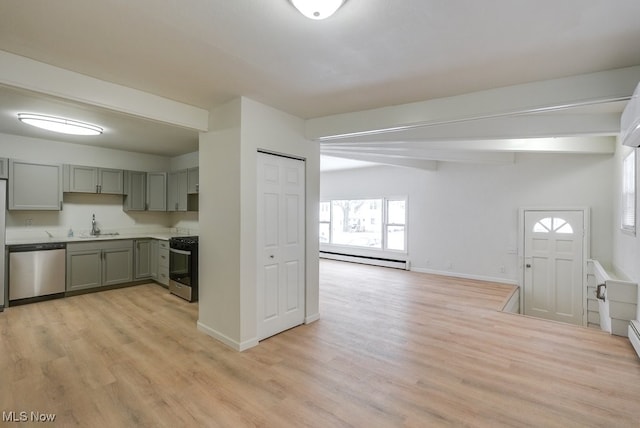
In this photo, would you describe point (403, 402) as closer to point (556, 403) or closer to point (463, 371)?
point (463, 371)

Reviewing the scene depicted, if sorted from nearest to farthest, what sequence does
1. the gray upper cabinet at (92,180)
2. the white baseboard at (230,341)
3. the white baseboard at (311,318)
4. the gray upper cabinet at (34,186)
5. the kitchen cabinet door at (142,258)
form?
the white baseboard at (230,341) < the white baseboard at (311,318) < the gray upper cabinet at (34,186) < the gray upper cabinet at (92,180) < the kitchen cabinet door at (142,258)

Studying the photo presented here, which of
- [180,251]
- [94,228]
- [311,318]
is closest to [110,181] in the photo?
[94,228]

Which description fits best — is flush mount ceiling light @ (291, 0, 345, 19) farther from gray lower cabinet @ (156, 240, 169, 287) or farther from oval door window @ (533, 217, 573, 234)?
oval door window @ (533, 217, 573, 234)

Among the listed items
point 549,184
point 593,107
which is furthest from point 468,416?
point 549,184

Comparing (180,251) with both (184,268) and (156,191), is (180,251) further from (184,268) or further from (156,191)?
(156,191)

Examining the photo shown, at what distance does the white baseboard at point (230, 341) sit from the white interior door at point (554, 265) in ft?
17.4

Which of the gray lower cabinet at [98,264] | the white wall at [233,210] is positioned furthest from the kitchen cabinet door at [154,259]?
the white wall at [233,210]

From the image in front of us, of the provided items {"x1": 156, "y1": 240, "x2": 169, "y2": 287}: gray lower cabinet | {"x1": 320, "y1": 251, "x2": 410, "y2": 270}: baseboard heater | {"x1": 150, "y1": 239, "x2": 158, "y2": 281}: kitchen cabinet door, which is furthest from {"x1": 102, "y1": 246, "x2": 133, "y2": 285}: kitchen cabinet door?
{"x1": 320, "y1": 251, "x2": 410, "y2": 270}: baseboard heater

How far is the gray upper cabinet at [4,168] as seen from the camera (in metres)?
4.36

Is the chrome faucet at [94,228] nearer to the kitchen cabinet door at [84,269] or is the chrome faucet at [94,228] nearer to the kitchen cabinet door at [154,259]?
the kitchen cabinet door at [84,269]

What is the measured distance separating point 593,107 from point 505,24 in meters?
2.09

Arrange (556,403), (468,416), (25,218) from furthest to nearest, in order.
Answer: (25,218) → (556,403) → (468,416)

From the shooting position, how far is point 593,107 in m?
3.00

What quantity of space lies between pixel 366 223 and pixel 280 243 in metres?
5.03
